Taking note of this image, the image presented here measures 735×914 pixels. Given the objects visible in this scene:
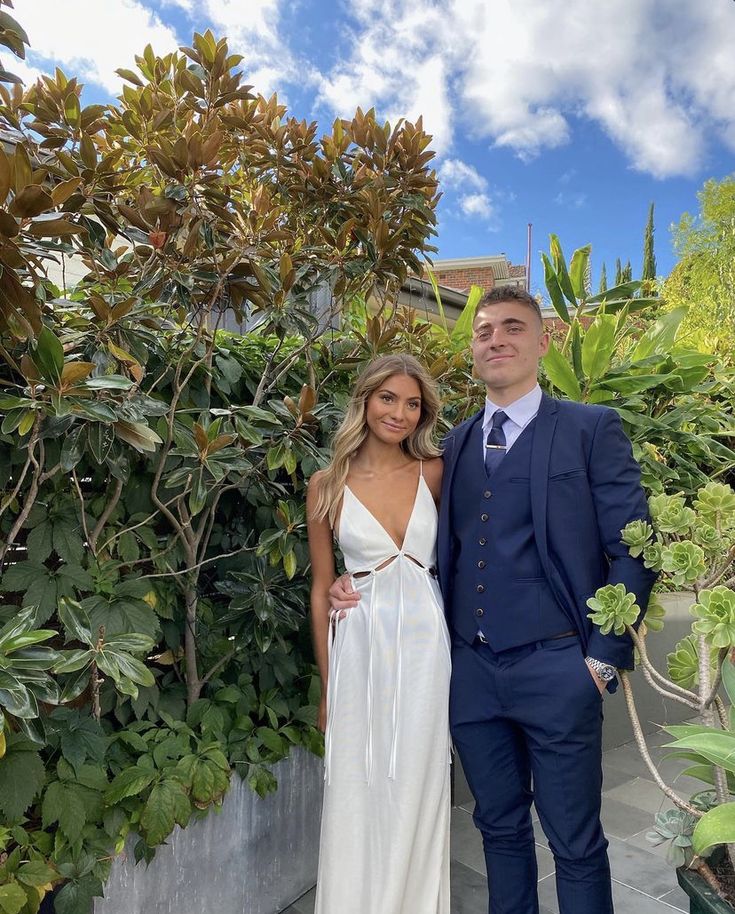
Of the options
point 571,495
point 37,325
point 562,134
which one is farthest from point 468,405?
point 562,134

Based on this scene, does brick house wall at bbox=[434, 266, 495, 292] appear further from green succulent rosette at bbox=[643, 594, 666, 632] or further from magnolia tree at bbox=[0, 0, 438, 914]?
green succulent rosette at bbox=[643, 594, 666, 632]

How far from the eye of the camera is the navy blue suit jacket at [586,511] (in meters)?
1.69

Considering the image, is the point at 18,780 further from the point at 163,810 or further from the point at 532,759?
the point at 532,759

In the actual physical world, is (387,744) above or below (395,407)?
below

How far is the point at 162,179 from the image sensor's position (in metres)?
2.10

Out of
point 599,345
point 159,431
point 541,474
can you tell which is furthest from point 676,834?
point 599,345

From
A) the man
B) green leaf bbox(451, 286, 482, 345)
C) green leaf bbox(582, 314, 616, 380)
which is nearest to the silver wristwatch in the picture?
the man

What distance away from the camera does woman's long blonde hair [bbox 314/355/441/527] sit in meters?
1.95

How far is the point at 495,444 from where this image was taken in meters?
1.89

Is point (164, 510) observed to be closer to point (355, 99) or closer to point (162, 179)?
point (162, 179)

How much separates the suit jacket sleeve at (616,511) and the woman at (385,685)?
0.45 metres

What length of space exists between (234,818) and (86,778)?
0.61 meters

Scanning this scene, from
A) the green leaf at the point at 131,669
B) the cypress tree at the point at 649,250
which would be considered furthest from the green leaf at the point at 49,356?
the cypress tree at the point at 649,250

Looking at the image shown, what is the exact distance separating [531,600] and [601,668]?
23 cm
